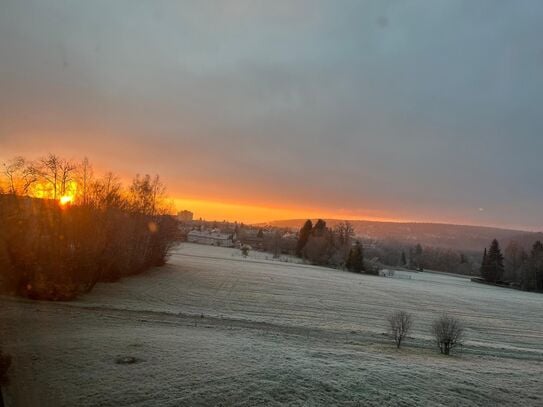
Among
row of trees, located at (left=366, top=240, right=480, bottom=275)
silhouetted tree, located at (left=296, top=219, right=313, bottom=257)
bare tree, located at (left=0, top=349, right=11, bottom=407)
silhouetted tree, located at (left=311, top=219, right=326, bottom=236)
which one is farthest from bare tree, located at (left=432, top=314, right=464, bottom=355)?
row of trees, located at (left=366, top=240, right=480, bottom=275)

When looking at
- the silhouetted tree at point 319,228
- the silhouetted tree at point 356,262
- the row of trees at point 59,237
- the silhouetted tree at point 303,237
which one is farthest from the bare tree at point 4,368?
the silhouetted tree at point 319,228

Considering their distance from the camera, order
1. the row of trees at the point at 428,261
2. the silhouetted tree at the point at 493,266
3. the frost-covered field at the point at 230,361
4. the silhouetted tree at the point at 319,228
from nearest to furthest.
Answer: the frost-covered field at the point at 230,361 < the silhouetted tree at the point at 493,266 < the silhouetted tree at the point at 319,228 < the row of trees at the point at 428,261

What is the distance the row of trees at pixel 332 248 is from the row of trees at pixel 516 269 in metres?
38.9

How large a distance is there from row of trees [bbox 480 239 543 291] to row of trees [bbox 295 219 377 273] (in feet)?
127

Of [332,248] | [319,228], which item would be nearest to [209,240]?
[319,228]

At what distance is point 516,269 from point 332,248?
56.6 meters

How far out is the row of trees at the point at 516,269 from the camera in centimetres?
11169

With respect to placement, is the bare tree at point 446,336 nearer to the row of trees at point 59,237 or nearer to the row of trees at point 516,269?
the row of trees at point 59,237

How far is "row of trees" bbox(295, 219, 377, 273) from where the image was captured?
11019 centimetres

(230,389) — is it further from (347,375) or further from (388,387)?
(388,387)

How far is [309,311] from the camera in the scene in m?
33.6

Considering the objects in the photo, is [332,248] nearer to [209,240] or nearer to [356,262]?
[356,262]

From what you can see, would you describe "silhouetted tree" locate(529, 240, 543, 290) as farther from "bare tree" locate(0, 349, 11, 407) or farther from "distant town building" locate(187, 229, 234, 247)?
"bare tree" locate(0, 349, 11, 407)

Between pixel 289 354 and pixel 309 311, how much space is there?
19.3m
